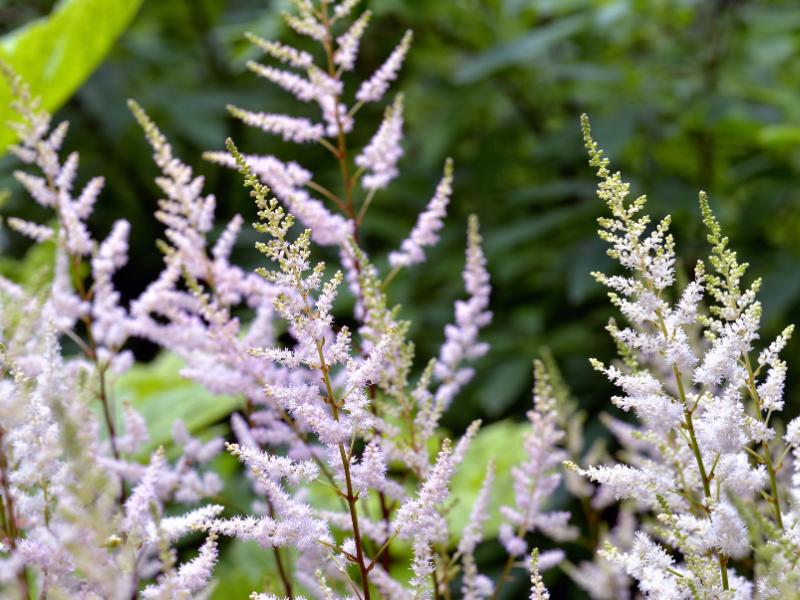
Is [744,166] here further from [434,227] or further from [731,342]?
[731,342]

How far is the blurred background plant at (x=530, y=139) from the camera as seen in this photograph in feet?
9.46

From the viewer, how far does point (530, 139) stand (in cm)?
389

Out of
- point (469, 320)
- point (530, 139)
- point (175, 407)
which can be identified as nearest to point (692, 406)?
point (469, 320)

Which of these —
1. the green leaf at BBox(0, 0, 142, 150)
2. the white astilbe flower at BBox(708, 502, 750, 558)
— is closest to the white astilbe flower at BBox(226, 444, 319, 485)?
the white astilbe flower at BBox(708, 502, 750, 558)

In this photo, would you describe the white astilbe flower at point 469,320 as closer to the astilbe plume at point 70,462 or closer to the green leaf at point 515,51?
the astilbe plume at point 70,462

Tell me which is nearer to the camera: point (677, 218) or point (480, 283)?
point (480, 283)

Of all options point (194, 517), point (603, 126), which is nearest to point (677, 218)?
point (603, 126)

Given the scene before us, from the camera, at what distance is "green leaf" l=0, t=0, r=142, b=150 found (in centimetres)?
200

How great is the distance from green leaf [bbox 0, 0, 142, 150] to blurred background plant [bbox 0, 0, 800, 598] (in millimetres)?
527

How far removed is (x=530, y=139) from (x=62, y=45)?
7.29 ft

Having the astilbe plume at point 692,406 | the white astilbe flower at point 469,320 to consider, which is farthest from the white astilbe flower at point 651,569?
the white astilbe flower at point 469,320

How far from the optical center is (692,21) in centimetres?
364

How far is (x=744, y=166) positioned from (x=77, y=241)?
2.45 m

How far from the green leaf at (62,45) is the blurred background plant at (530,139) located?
53cm
